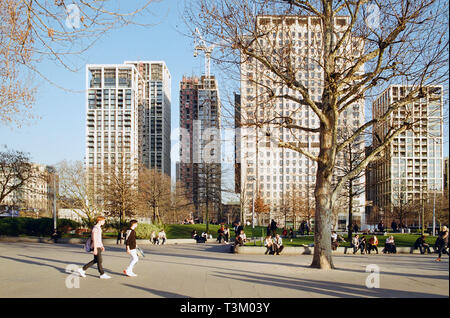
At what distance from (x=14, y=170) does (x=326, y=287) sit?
40246 millimetres

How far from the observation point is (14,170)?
42.7m

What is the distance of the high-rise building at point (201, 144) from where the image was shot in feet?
126

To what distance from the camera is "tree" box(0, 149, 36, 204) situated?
42250 millimetres

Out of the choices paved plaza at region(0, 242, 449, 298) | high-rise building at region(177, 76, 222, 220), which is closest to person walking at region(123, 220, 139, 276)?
paved plaza at region(0, 242, 449, 298)

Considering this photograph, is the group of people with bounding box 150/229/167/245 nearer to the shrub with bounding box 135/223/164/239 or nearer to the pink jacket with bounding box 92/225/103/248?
the shrub with bounding box 135/223/164/239

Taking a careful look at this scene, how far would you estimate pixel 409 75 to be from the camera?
575 inches

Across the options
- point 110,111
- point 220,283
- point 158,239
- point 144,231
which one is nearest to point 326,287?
point 220,283

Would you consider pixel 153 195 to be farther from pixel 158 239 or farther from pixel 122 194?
pixel 158 239

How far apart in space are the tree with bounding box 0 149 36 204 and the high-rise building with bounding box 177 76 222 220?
17.5 meters
